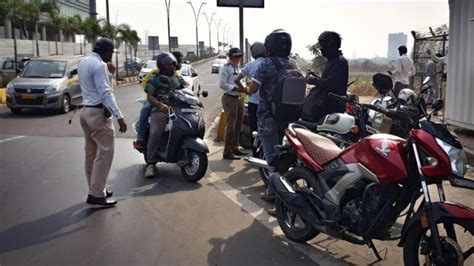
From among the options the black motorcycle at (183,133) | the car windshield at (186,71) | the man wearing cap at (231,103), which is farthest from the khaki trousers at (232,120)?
the car windshield at (186,71)

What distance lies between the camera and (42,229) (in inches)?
195

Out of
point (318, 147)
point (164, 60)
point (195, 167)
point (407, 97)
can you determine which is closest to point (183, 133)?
point (195, 167)

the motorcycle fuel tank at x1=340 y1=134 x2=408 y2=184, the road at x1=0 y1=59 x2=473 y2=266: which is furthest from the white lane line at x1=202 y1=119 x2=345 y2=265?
the motorcycle fuel tank at x1=340 y1=134 x2=408 y2=184

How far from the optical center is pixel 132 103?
57.7 ft

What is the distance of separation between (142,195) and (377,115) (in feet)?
9.80

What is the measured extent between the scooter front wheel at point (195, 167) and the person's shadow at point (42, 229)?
1569 millimetres

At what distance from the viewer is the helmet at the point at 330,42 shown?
5.62 metres

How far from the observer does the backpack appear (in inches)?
210

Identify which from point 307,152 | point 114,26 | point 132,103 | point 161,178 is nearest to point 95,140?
point 161,178

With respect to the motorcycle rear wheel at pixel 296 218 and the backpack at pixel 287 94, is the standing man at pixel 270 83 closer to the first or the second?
the backpack at pixel 287 94

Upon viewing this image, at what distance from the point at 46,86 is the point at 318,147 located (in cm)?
1147

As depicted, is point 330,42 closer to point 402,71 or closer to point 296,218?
point 296,218

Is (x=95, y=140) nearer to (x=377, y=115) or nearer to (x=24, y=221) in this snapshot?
(x=24, y=221)

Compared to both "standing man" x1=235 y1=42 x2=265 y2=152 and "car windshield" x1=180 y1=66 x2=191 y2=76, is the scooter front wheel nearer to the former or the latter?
"standing man" x1=235 y1=42 x2=265 y2=152
